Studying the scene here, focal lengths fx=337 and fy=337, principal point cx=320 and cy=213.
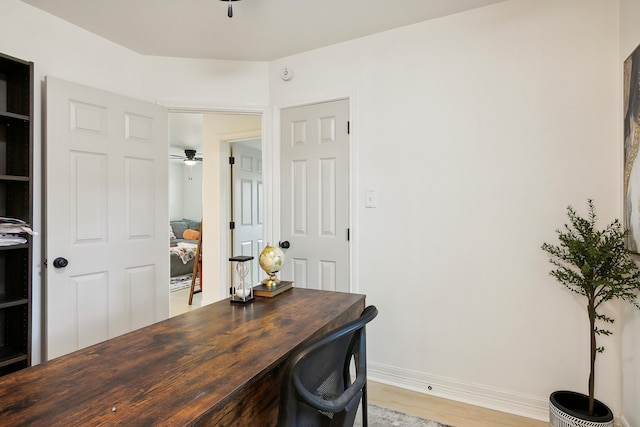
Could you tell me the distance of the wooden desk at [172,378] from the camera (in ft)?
2.36

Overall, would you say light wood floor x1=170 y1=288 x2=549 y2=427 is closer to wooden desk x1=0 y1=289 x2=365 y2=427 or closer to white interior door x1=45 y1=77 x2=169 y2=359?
wooden desk x1=0 y1=289 x2=365 y2=427

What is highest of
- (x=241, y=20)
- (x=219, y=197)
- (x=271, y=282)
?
(x=241, y=20)

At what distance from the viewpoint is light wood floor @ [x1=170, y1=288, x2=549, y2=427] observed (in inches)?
75.6

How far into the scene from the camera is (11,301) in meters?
1.81

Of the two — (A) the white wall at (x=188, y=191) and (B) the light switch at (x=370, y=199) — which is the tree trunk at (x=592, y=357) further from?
(A) the white wall at (x=188, y=191)

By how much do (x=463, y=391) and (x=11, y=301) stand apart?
106 inches

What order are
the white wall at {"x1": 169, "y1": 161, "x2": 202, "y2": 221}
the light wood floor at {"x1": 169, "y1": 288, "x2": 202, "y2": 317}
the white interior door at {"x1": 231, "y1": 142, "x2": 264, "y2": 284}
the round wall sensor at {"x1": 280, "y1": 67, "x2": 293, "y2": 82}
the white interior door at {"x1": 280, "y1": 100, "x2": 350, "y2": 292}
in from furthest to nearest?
the white wall at {"x1": 169, "y1": 161, "x2": 202, "y2": 221} → the white interior door at {"x1": 231, "y1": 142, "x2": 264, "y2": 284} → the light wood floor at {"x1": 169, "y1": 288, "x2": 202, "y2": 317} → the round wall sensor at {"x1": 280, "y1": 67, "x2": 293, "y2": 82} → the white interior door at {"x1": 280, "y1": 100, "x2": 350, "y2": 292}

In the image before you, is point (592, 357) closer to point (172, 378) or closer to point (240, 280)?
point (240, 280)

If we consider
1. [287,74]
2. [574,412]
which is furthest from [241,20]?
[574,412]

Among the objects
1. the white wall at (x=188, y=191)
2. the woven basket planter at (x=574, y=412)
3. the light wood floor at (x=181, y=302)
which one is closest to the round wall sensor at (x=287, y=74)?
the woven basket planter at (x=574, y=412)

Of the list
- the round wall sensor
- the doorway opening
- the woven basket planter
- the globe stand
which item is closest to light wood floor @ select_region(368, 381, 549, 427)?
the woven basket planter

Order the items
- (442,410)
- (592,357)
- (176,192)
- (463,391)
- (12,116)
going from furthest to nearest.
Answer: (176,192) < (463,391) < (442,410) < (12,116) < (592,357)

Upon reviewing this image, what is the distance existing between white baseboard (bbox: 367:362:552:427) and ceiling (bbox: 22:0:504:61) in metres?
2.39

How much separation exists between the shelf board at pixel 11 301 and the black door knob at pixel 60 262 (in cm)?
26
